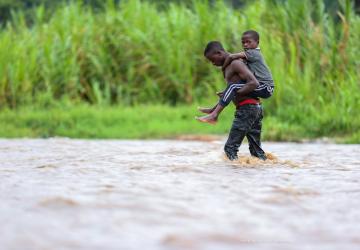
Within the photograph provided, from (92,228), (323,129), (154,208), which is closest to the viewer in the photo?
(92,228)

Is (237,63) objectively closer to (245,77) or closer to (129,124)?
(245,77)

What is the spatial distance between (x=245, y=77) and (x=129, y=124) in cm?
480


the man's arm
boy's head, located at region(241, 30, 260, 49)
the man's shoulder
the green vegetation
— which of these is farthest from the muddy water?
the green vegetation

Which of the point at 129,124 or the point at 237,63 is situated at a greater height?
the point at 237,63

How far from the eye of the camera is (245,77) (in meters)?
4.61

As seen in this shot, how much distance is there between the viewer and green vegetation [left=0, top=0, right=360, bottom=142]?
8836mm

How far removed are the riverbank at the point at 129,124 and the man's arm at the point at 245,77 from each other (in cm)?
360

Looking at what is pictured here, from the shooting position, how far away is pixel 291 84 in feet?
29.5

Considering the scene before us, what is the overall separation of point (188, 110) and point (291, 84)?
1.58 m

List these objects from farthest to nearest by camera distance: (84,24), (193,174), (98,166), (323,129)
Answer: (84,24), (323,129), (98,166), (193,174)

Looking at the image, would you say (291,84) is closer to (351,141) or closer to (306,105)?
(306,105)

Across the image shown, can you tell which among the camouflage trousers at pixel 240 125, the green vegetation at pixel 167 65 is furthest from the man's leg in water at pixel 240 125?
the green vegetation at pixel 167 65

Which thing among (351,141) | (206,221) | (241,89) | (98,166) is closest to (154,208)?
(206,221)

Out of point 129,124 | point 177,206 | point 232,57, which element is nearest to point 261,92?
point 232,57
